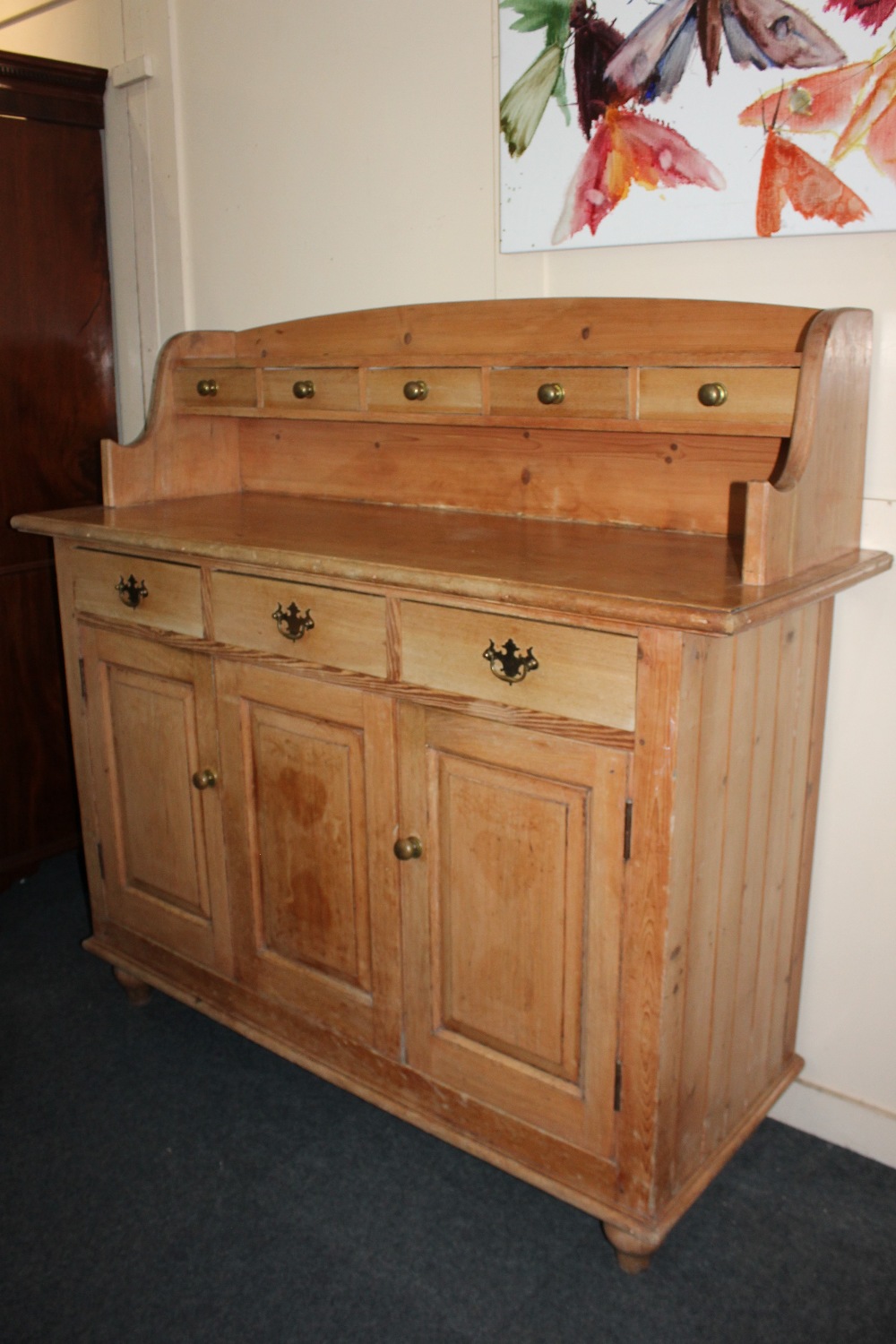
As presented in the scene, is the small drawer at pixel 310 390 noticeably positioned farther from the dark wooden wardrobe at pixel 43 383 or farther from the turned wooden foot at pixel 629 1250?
the turned wooden foot at pixel 629 1250

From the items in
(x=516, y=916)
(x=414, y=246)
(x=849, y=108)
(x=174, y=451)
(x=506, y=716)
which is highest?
(x=849, y=108)

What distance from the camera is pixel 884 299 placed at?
5.95 ft

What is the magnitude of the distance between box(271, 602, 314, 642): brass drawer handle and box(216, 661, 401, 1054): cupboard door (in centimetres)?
8

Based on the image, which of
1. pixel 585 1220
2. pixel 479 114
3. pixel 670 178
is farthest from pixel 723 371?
pixel 585 1220

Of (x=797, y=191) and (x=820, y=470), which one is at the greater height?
(x=797, y=191)

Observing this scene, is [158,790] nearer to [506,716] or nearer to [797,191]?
[506,716]

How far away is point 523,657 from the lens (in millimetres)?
1661

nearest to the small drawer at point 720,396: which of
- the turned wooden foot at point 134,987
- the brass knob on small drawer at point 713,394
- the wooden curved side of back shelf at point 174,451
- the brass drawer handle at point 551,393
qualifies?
the brass knob on small drawer at point 713,394

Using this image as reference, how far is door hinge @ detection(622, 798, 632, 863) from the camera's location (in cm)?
162

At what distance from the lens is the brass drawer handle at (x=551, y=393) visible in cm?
200

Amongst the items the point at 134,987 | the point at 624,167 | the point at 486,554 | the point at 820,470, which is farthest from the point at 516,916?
the point at 624,167

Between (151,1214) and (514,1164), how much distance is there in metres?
0.63

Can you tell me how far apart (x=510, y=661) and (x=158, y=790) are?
99cm

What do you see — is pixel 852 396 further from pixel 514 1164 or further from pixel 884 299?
pixel 514 1164
